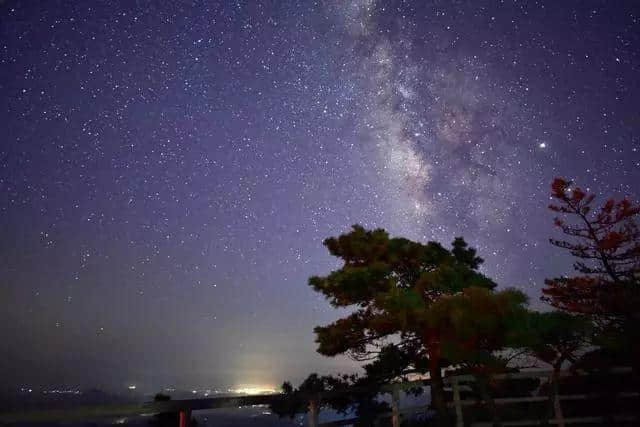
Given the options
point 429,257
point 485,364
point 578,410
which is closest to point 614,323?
point 578,410

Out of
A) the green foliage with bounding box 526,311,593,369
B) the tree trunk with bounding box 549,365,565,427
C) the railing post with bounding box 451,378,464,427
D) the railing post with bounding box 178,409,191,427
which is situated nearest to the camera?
the railing post with bounding box 178,409,191,427

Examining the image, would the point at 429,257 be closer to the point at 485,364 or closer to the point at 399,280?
the point at 399,280

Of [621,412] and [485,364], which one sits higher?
[485,364]

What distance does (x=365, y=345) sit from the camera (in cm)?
1029

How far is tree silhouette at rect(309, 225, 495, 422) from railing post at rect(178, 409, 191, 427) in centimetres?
446

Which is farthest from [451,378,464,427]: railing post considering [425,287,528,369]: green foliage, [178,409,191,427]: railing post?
[178,409,191,427]: railing post

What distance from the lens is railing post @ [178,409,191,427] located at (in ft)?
16.5

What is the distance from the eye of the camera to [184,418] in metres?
5.04

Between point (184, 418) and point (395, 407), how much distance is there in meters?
5.69

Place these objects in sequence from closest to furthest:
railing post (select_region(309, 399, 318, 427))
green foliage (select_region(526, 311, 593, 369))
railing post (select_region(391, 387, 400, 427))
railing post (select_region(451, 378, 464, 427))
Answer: railing post (select_region(309, 399, 318, 427))
green foliage (select_region(526, 311, 593, 369))
railing post (select_region(391, 387, 400, 427))
railing post (select_region(451, 378, 464, 427))

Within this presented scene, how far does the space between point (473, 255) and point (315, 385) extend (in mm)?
7290

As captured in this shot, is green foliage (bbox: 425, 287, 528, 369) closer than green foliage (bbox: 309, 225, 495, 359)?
Yes

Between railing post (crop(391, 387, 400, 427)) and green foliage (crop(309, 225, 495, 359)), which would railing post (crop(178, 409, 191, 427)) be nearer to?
green foliage (crop(309, 225, 495, 359))

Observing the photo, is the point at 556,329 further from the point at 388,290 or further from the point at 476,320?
the point at 388,290
